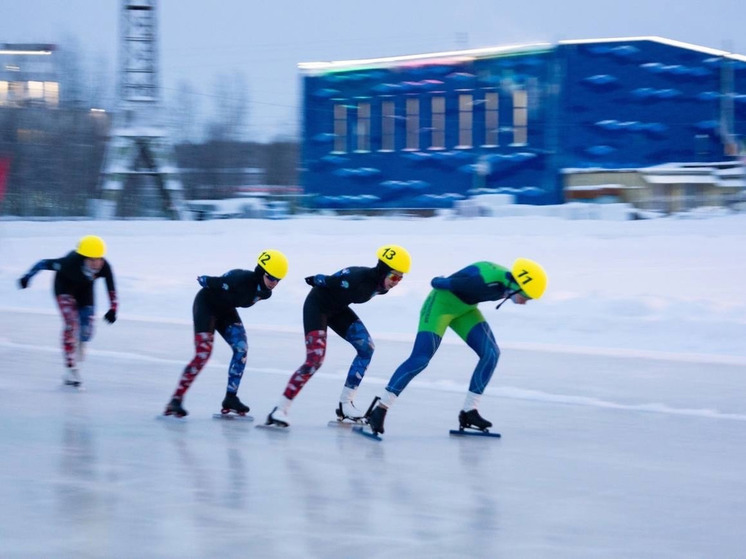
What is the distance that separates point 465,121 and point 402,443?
33306 mm

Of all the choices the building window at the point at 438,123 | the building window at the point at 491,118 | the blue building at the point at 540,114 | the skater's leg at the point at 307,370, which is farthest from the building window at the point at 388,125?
the skater's leg at the point at 307,370

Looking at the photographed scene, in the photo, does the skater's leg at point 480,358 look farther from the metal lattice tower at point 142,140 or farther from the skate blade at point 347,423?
the metal lattice tower at point 142,140

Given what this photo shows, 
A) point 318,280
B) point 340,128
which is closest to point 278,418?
point 318,280

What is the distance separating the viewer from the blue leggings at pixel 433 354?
699 cm

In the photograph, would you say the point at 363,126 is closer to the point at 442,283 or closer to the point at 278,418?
the point at 278,418

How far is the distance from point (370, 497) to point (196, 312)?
9.26ft

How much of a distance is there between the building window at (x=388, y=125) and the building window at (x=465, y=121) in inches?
112

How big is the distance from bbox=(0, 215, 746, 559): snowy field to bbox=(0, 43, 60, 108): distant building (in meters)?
28.9

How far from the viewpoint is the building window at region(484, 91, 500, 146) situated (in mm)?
38344

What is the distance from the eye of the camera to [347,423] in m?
7.41

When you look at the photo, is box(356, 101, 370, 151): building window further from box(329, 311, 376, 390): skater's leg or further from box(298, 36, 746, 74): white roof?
box(329, 311, 376, 390): skater's leg

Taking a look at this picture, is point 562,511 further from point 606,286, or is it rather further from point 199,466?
point 606,286

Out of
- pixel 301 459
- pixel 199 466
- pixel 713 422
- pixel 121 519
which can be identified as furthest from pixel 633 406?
pixel 121 519

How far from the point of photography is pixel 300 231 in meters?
26.5
